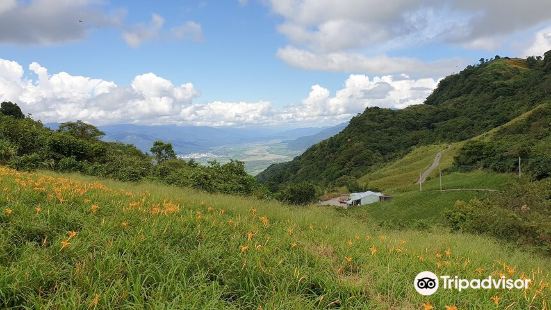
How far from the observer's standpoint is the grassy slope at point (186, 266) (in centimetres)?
278

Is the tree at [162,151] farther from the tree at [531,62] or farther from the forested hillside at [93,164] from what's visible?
the tree at [531,62]

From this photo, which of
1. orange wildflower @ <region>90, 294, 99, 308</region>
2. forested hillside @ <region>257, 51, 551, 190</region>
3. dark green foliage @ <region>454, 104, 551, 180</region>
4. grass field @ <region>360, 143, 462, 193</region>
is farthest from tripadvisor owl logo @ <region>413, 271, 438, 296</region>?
forested hillside @ <region>257, 51, 551, 190</region>

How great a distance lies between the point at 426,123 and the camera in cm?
12688

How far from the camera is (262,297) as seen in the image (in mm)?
3119

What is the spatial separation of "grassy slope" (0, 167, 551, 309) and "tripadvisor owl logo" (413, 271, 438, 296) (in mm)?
89

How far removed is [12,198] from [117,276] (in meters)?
2.59

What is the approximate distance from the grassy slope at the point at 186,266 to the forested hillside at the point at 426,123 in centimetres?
8336

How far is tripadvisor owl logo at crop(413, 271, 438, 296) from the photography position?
3410 millimetres

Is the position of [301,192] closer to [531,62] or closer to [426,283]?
[426,283]

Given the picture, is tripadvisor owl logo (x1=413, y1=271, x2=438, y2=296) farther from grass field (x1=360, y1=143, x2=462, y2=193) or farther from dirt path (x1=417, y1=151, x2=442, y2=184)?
dirt path (x1=417, y1=151, x2=442, y2=184)

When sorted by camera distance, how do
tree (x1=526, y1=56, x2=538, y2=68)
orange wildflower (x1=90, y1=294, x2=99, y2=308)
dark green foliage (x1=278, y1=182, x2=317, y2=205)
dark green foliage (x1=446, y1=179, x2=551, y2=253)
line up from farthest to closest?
tree (x1=526, y1=56, x2=538, y2=68), dark green foliage (x1=278, y1=182, x2=317, y2=205), dark green foliage (x1=446, y1=179, x2=551, y2=253), orange wildflower (x1=90, y1=294, x2=99, y2=308)

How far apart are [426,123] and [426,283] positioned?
13306cm

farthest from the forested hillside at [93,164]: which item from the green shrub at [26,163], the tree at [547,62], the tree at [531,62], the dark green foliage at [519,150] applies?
the tree at [531,62]

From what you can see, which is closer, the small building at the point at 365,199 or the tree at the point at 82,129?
the tree at the point at 82,129
